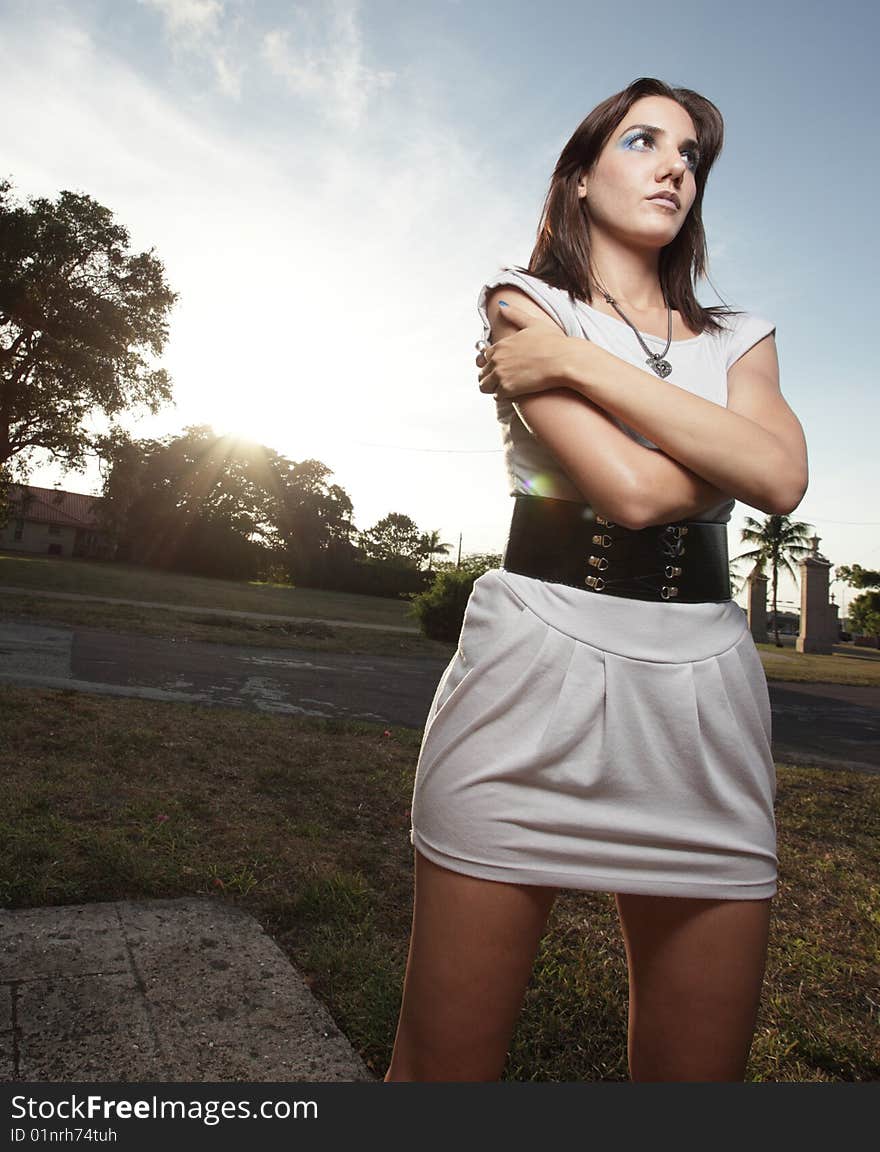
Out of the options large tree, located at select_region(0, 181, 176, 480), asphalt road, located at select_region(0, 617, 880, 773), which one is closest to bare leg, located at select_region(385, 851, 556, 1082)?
asphalt road, located at select_region(0, 617, 880, 773)

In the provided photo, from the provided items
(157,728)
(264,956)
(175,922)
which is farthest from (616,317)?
(157,728)

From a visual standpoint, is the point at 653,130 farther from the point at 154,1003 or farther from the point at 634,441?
the point at 154,1003

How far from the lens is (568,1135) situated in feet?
3.64

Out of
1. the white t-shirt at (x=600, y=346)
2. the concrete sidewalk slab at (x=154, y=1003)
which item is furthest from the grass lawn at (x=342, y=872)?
the white t-shirt at (x=600, y=346)

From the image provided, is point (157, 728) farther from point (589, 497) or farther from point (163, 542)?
point (163, 542)

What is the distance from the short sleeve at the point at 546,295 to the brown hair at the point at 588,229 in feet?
0.29

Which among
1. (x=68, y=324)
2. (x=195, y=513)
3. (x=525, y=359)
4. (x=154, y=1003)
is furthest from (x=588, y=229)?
(x=195, y=513)

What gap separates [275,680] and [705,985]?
26.9ft

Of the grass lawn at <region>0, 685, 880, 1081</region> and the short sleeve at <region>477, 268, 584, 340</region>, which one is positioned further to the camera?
the grass lawn at <region>0, 685, 880, 1081</region>

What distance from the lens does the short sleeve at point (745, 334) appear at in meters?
1.43

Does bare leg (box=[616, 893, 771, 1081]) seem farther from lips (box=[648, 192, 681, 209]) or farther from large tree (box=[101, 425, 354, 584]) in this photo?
large tree (box=[101, 425, 354, 584])

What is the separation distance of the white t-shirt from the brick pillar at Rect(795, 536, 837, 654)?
3263 centimetres

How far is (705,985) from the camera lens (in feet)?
3.81

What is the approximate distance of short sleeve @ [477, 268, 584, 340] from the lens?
1339 mm
